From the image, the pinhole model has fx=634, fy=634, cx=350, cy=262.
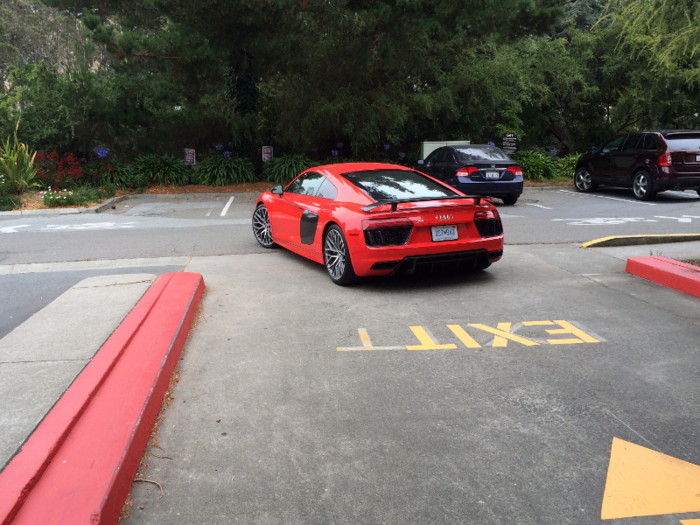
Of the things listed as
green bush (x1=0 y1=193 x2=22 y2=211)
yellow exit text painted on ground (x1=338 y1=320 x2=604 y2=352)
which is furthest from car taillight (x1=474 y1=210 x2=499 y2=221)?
green bush (x1=0 y1=193 x2=22 y2=211)

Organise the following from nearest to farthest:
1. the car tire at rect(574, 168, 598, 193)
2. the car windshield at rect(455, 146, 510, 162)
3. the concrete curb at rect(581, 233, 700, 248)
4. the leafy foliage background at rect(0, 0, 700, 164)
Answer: the concrete curb at rect(581, 233, 700, 248) < the car windshield at rect(455, 146, 510, 162) < the leafy foliage background at rect(0, 0, 700, 164) < the car tire at rect(574, 168, 598, 193)

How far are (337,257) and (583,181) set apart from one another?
14.0 meters

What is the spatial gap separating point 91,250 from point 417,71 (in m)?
14.1

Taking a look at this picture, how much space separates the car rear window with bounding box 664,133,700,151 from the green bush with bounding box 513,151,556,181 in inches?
266

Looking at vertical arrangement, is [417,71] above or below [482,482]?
above

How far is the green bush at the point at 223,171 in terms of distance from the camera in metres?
21.3

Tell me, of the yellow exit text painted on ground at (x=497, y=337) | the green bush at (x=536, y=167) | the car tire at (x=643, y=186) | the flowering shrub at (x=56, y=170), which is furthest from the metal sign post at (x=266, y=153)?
the yellow exit text painted on ground at (x=497, y=337)

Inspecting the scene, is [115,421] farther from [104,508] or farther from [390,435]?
[390,435]

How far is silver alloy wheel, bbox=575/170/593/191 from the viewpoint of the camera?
18891 millimetres

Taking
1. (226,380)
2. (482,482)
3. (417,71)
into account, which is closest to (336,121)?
(417,71)

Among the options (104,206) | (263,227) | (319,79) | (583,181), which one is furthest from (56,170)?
(583,181)

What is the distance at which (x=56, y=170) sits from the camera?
19484 mm

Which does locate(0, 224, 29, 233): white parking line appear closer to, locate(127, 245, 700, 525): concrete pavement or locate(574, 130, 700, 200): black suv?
locate(127, 245, 700, 525): concrete pavement

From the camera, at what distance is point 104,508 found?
2707 mm
